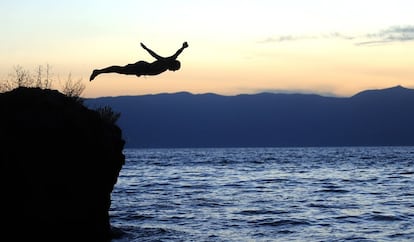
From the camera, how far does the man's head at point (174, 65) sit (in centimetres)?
1683

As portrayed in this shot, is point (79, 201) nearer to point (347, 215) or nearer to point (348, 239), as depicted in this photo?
point (348, 239)

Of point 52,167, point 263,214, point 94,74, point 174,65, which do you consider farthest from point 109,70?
point 263,214

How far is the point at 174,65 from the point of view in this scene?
55.3 feet

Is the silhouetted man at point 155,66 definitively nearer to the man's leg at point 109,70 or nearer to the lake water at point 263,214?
the man's leg at point 109,70

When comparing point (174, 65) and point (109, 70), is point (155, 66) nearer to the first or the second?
point (174, 65)

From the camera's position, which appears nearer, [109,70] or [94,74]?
[109,70]

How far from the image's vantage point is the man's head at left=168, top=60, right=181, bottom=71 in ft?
55.2

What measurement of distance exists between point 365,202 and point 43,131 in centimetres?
2408

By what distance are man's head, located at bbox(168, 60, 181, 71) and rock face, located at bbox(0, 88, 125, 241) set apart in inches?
168

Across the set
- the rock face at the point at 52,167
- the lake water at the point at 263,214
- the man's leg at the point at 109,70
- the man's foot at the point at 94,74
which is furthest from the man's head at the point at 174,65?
the lake water at the point at 263,214

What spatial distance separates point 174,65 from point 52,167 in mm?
4834

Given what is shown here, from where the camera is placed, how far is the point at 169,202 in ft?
119

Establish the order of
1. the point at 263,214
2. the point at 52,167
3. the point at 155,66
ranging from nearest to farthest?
the point at 155,66 < the point at 52,167 < the point at 263,214

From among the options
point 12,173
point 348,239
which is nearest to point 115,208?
point 348,239
